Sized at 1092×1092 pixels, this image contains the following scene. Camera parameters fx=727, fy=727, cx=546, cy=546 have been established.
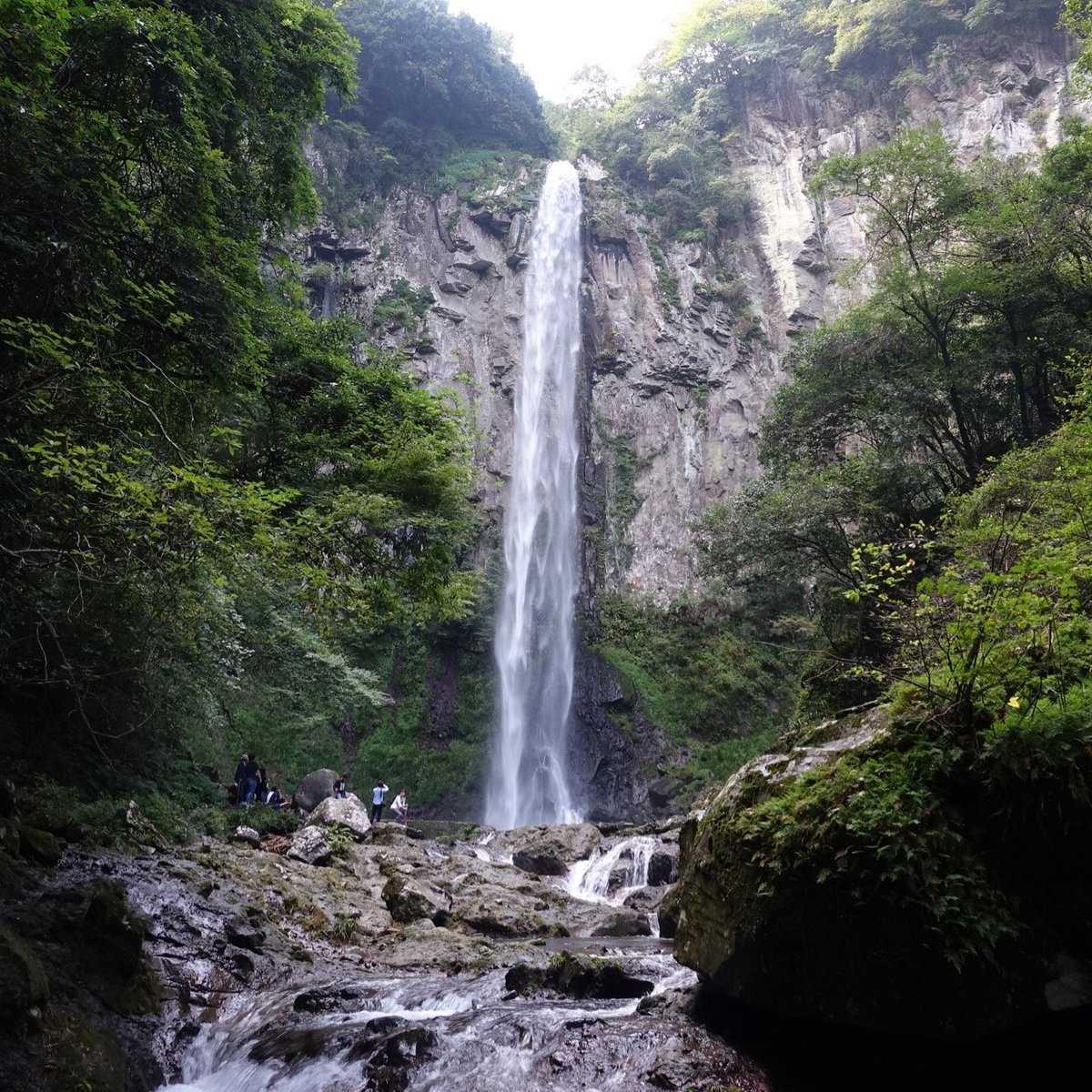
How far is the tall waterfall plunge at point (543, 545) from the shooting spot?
924 inches

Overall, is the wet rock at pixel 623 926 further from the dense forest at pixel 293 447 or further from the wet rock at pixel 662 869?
the wet rock at pixel 662 869

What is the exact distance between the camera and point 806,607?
84.1 ft

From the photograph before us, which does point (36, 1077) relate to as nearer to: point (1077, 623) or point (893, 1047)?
point (893, 1047)

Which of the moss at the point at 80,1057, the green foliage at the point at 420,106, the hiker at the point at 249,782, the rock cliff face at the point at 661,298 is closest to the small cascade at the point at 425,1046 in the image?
the moss at the point at 80,1057

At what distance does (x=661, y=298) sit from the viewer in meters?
33.5

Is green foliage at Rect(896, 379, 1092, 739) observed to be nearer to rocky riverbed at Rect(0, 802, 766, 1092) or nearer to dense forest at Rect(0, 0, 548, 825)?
rocky riverbed at Rect(0, 802, 766, 1092)

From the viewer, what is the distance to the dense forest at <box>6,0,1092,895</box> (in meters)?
4.11

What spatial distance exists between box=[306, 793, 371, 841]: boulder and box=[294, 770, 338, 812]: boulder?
3.42 metres

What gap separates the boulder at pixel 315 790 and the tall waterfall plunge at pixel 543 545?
670cm

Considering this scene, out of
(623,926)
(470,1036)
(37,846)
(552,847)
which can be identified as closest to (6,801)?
(37,846)

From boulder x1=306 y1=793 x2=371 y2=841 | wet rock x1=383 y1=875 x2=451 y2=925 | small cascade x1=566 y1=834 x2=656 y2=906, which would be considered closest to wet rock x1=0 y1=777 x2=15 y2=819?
wet rock x1=383 y1=875 x2=451 y2=925

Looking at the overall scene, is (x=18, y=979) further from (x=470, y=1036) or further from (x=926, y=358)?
(x=926, y=358)

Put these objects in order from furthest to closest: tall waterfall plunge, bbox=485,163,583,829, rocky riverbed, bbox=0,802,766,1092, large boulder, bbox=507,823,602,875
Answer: tall waterfall plunge, bbox=485,163,583,829 → large boulder, bbox=507,823,602,875 → rocky riverbed, bbox=0,802,766,1092

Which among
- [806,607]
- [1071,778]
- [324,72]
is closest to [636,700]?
[806,607]
